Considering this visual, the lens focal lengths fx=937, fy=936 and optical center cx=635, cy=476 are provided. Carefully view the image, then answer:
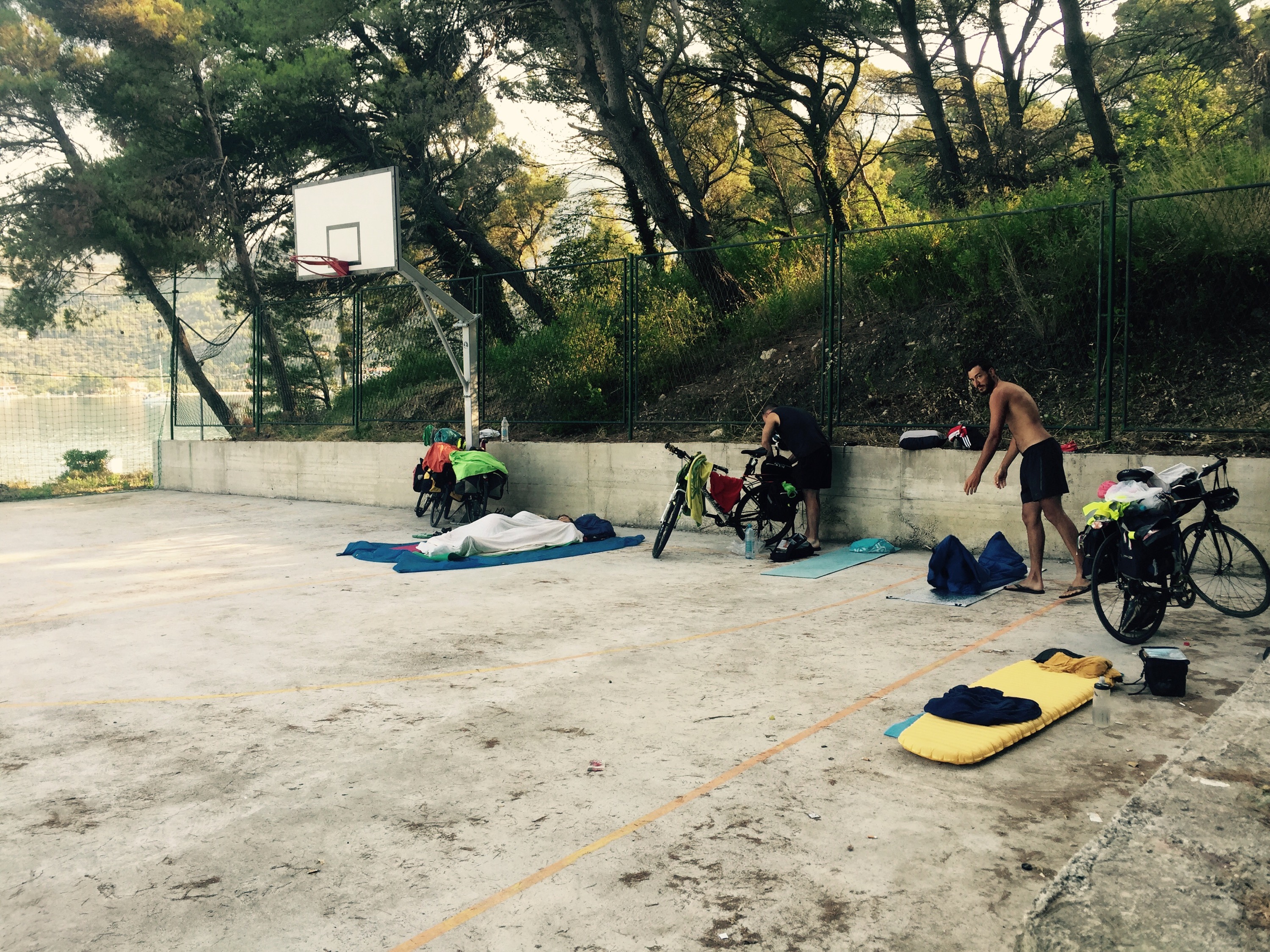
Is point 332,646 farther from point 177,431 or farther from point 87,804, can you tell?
point 177,431

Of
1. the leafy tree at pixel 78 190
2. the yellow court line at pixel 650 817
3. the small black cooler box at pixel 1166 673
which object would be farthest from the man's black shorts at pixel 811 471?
the leafy tree at pixel 78 190

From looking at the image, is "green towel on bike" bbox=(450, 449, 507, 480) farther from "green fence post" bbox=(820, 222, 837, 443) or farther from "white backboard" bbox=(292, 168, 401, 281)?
"green fence post" bbox=(820, 222, 837, 443)

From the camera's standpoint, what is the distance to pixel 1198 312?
1003cm

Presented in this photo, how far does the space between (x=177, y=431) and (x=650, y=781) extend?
19210mm

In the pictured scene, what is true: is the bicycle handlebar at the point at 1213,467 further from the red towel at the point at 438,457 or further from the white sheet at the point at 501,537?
the red towel at the point at 438,457

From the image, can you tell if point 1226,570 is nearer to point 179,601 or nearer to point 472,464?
point 179,601

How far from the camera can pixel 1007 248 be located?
11.2 metres

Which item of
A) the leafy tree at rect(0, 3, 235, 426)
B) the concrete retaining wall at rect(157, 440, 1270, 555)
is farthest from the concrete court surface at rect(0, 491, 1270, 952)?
the leafy tree at rect(0, 3, 235, 426)

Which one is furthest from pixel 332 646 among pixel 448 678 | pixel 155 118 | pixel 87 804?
pixel 155 118

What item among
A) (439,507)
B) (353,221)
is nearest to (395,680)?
(439,507)

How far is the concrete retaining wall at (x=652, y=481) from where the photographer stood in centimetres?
854

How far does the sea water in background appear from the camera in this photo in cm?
2095

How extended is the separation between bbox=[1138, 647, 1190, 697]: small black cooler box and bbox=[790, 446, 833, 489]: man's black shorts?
508 centimetres

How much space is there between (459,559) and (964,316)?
276 inches
